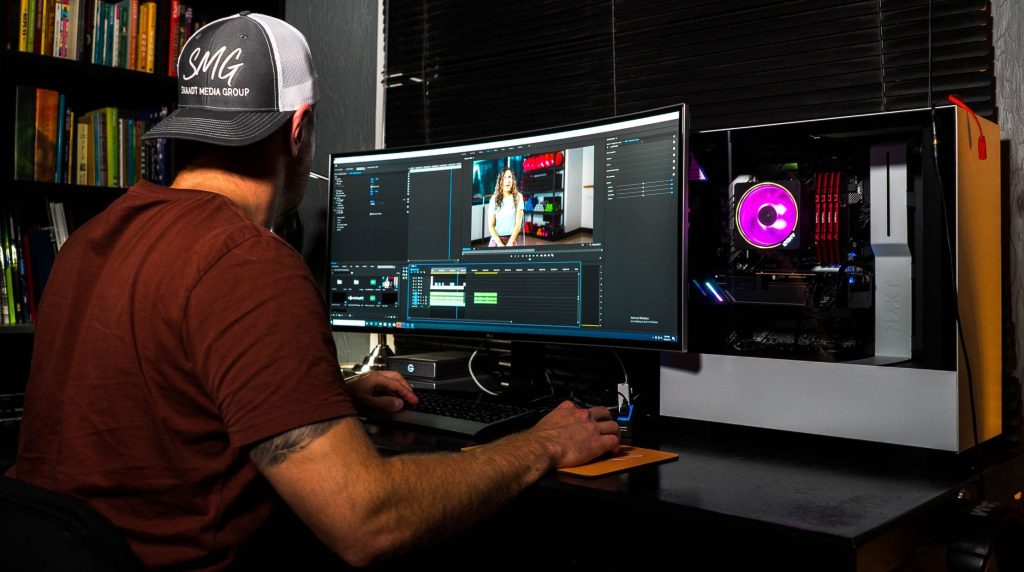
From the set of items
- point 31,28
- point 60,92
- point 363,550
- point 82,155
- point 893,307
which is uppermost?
point 31,28

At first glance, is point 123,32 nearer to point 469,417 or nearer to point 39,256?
point 39,256

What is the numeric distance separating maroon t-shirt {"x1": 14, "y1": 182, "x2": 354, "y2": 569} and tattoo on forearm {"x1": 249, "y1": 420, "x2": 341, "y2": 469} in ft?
0.04

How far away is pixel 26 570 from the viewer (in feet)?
2.33

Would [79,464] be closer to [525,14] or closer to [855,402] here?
[855,402]

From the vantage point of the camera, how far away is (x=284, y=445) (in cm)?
76

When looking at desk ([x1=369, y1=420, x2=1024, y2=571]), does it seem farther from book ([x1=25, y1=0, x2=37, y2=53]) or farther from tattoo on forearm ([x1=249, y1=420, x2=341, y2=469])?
book ([x1=25, y1=0, x2=37, y2=53])

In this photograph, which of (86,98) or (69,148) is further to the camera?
(86,98)

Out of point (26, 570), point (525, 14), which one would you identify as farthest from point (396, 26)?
point (26, 570)

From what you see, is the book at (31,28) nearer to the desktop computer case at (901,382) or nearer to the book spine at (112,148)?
the book spine at (112,148)

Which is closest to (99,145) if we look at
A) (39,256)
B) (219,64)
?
(39,256)

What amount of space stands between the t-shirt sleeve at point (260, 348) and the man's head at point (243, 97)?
23cm

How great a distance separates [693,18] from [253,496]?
4.65 feet

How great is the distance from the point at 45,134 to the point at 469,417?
1.50 m

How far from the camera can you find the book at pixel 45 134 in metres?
2.03
